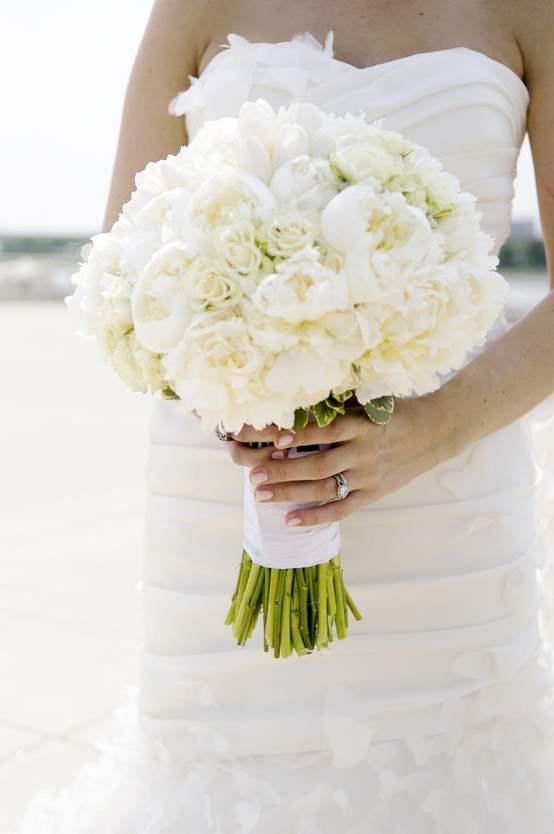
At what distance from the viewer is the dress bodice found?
2.52 m

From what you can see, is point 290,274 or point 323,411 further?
point 323,411

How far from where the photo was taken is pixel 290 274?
1.67 metres

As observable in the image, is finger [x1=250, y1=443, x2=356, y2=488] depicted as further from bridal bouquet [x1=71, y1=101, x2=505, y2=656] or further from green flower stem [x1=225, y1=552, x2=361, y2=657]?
green flower stem [x1=225, y1=552, x2=361, y2=657]

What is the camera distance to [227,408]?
1755 millimetres

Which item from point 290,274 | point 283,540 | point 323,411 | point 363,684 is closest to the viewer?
point 290,274

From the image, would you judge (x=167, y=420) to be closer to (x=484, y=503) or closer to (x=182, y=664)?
(x=182, y=664)

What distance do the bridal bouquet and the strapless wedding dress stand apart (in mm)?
626

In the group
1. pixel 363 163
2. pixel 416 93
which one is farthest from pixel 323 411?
pixel 416 93

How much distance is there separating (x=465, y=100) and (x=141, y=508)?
472cm

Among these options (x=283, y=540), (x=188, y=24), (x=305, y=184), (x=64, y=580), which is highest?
(x=188, y=24)

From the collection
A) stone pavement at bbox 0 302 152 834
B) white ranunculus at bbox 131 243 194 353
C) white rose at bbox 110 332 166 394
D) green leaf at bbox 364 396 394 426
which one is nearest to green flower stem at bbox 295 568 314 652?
green leaf at bbox 364 396 394 426

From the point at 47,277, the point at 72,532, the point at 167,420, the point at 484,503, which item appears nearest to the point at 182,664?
the point at 167,420

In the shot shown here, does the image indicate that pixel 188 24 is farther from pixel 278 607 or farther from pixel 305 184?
pixel 278 607

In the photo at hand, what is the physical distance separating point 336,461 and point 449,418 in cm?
35
